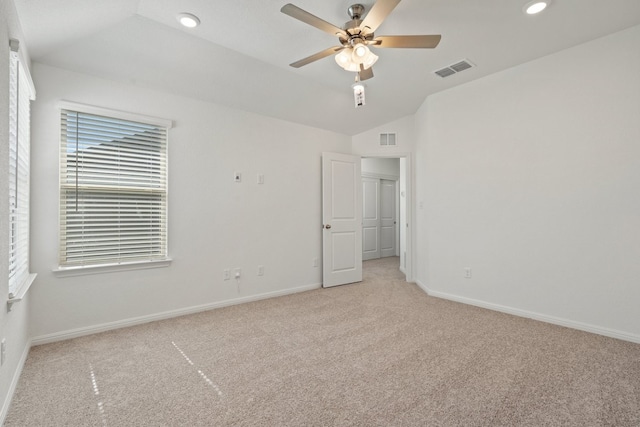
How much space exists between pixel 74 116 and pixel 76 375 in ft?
7.18

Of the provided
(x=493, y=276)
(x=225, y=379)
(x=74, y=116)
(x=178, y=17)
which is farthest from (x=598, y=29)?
(x=74, y=116)

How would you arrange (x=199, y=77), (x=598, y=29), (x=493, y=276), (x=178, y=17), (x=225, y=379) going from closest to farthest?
(x=225, y=379)
(x=178, y=17)
(x=598, y=29)
(x=199, y=77)
(x=493, y=276)

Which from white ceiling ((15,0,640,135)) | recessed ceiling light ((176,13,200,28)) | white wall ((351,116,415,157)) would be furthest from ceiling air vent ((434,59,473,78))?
recessed ceiling light ((176,13,200,28))

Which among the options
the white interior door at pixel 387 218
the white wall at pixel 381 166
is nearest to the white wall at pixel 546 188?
the white wall at pixel 381 166

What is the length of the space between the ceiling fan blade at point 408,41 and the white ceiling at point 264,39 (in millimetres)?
318

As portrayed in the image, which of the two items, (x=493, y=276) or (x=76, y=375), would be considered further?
(x=493, y=276)

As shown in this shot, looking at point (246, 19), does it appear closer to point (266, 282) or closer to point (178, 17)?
point (178, 17)

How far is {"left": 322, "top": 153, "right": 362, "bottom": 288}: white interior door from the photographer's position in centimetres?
455

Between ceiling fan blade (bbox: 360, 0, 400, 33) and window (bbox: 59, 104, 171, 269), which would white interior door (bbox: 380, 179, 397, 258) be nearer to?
window (bbox: 59, 104, 171, 269)

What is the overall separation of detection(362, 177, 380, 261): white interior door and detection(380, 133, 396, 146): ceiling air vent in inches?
89.5

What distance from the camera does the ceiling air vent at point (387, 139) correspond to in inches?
190

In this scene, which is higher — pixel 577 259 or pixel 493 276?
pixel 577 259

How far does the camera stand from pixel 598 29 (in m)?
2.60

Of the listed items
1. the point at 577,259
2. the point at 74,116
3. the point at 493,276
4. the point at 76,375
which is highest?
the point at 74,116
